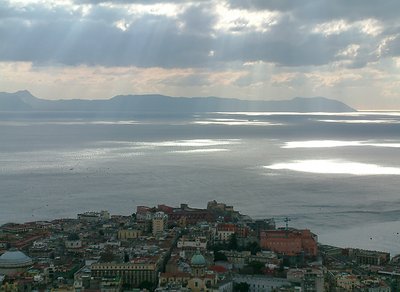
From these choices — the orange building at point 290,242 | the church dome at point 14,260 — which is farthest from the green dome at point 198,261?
the church dome at point 14,260

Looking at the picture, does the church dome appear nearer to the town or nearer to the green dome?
the town

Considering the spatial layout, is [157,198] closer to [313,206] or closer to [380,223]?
[313,206]

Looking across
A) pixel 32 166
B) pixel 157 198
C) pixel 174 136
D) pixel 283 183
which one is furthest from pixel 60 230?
pixel 174 136

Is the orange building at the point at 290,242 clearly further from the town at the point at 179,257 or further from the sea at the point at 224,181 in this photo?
the sea at the point at 224,181

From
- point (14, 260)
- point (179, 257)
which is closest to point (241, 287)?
point (179, 257)

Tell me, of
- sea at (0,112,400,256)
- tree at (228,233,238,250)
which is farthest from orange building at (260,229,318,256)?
sea at (0,112,400,256)

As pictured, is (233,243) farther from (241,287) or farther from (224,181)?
(224,181)
